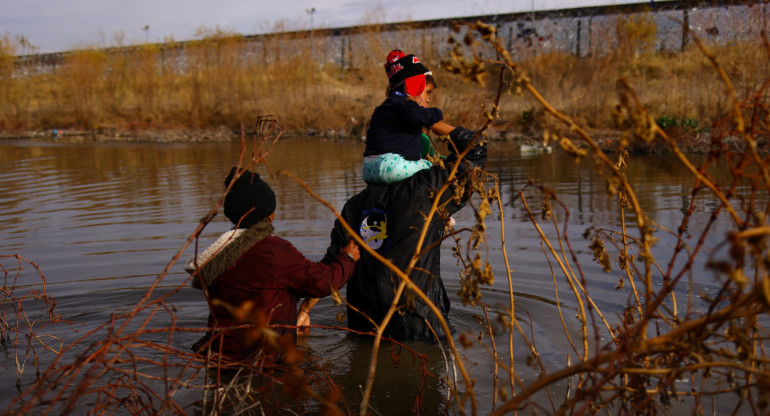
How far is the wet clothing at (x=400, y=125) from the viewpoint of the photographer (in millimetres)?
4293

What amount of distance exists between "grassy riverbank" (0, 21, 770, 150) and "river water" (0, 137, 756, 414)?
5.10 meters

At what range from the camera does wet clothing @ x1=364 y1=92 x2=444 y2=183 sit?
169 inches

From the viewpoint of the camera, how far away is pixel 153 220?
9.84 metres

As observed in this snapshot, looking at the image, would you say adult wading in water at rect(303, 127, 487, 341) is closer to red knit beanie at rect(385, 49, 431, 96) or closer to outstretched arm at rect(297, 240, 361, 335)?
outstretched arm at rect(297, 240, 361, 335)

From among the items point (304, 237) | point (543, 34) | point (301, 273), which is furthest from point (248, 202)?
point (543, 34)

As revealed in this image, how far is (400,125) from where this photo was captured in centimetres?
443

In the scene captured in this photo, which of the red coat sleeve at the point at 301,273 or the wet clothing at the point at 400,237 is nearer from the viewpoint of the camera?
the red coat sleeve at the point at 301,273

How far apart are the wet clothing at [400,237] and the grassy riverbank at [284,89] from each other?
16385mm

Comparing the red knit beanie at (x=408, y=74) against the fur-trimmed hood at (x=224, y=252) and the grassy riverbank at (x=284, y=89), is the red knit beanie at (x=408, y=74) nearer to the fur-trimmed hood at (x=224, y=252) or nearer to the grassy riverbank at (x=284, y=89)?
the fur-trimmed hood at (x=224, y=252)

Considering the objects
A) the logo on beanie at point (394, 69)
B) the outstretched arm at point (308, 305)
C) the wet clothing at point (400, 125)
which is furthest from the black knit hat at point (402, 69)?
the outstretched arm at point (308, 305)

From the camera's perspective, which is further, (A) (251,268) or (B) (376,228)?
(B) (376,228)

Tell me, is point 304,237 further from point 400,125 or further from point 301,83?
point 301,83

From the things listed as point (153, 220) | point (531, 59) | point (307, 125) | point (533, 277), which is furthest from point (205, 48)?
point (533, 277)

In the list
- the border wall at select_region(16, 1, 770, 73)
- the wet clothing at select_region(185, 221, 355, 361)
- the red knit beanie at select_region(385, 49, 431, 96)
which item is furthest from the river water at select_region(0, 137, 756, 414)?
the border wall at select_region(16, 1, 770, 73)
